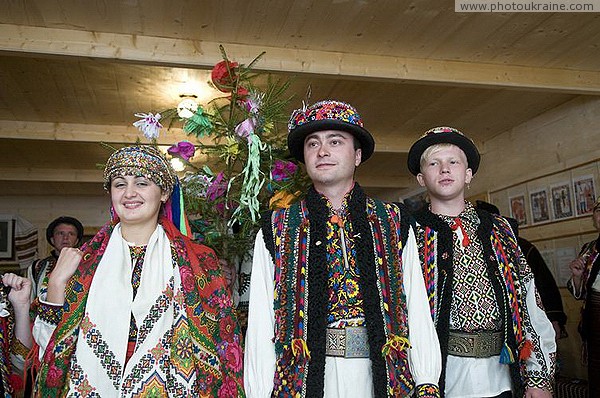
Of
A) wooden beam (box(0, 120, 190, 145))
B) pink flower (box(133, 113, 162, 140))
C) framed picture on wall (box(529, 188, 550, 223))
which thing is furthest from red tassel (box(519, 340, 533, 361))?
wooden beam (box(0, 120, 190, 145))

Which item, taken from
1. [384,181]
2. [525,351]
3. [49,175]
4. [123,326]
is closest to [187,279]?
[123,326]

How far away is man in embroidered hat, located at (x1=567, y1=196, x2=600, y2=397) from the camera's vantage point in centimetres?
379

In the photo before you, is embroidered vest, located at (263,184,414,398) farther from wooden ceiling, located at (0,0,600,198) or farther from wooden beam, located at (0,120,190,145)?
wooden beam, located at (0,120,190,145)

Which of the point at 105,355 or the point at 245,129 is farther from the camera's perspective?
the point at 245,129

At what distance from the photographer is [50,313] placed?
6.99ft

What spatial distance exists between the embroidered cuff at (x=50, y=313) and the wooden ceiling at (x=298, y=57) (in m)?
2.02

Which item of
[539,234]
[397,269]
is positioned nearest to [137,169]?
[397,269]

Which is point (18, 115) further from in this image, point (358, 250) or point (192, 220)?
point (358, 250)

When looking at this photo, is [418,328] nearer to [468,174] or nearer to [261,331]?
[261,331]

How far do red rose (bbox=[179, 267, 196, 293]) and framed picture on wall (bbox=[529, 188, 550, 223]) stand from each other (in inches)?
178

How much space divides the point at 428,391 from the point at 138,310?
1032 mm

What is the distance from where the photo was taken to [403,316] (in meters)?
1.98

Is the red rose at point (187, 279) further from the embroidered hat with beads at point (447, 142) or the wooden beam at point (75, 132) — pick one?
the wooden beam at point (75, 132)

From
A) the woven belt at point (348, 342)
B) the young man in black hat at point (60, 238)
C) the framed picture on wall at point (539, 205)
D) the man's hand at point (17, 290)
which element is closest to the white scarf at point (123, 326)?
the man's hand at point (17, 290)
